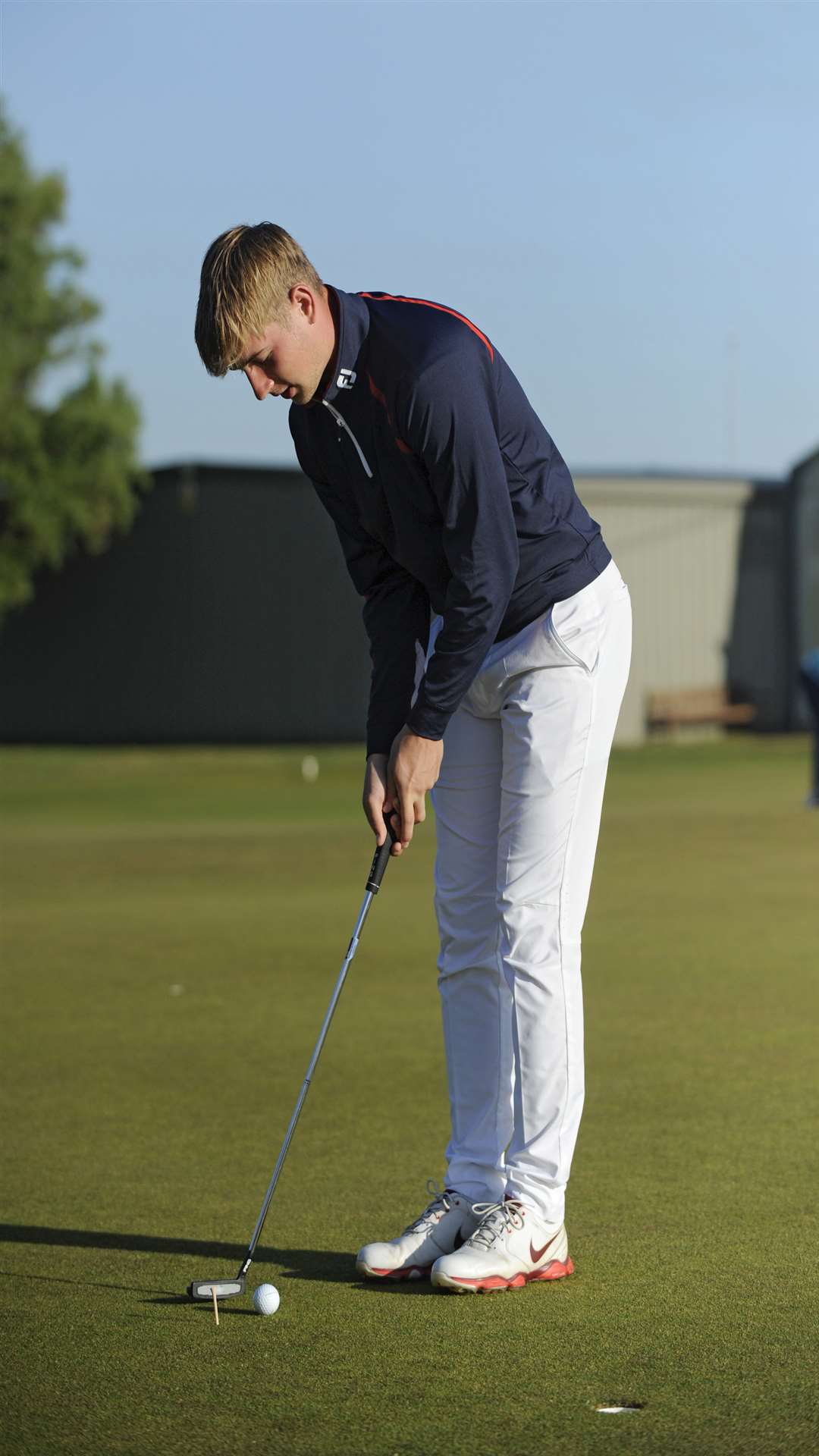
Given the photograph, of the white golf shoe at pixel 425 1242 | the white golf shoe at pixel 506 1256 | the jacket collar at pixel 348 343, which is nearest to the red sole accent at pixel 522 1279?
the white golf shoe at pixel 506 1256

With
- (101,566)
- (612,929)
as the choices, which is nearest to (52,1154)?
(612,929)

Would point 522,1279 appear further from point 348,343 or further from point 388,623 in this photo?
point 348,343

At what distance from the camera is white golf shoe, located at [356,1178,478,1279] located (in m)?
3.52

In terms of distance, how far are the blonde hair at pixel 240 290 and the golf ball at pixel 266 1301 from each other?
1598mm

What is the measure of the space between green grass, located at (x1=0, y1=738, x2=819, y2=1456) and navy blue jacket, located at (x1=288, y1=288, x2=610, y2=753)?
1074 millimetres

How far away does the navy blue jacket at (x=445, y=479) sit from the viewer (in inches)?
130

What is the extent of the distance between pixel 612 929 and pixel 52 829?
841 centimetres

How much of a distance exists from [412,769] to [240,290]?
3.04 ft

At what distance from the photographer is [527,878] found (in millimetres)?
3635

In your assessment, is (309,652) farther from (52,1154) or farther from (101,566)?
(52,1154)

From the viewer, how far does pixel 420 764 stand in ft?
11.6

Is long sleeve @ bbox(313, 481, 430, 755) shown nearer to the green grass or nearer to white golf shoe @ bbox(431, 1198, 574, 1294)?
white golf shoe @ bbox(431, 1198, 574, 1294)

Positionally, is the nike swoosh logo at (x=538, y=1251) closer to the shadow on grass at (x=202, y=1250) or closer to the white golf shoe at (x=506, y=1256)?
the white golf shoe at (x=506, y=1256)

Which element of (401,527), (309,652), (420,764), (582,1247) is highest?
(401,527)
